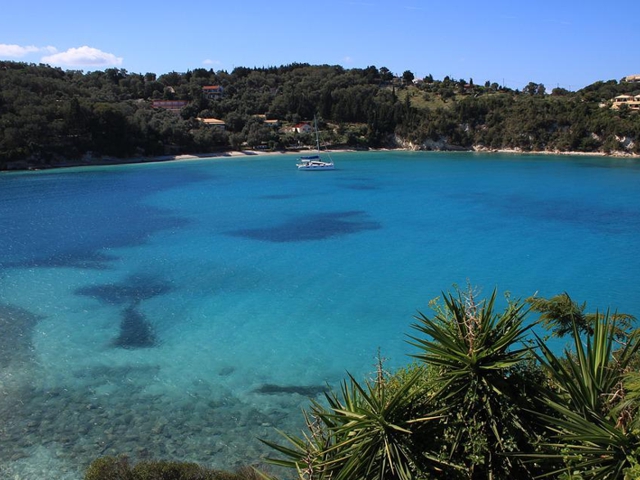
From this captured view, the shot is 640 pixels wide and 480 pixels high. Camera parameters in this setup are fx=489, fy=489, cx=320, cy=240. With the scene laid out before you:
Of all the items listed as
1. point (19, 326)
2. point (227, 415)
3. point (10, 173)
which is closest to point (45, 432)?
point (227, 415)

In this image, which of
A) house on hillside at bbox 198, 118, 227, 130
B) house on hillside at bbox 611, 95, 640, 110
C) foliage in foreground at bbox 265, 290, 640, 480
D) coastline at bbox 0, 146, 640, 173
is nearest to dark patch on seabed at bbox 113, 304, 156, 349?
foliage in foreground at bbox 265, 290, 640, 480

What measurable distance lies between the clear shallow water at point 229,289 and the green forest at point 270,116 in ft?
126

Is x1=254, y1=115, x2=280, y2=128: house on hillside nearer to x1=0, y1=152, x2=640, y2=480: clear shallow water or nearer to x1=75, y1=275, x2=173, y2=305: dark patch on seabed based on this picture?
x1=0, y1=152, x2=640, y2=480: clear shallow water

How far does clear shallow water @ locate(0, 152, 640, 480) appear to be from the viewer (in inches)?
631

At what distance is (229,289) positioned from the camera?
29312 mm

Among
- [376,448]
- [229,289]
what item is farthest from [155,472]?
[229,289]

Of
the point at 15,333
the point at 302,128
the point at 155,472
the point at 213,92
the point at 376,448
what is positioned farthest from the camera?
the point at 213,92

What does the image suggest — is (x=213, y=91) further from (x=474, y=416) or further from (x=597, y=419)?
(x=597, y=419)

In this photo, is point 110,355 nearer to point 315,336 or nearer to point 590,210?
point 315,336

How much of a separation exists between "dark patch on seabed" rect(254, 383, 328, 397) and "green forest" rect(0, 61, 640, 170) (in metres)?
95.1

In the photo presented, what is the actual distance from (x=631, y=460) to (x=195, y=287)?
87.6 feet

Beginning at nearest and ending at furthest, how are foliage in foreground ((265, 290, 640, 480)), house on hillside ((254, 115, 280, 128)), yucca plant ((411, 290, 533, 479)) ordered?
foliage in foreground ((265, 290, 640, 480)) → yucca plant ((411, 290, 533, 479)) → house on hillside ((254, 115, 280, 128))

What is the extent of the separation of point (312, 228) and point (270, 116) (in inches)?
4169

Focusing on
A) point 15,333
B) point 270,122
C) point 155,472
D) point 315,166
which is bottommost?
point 15,333
